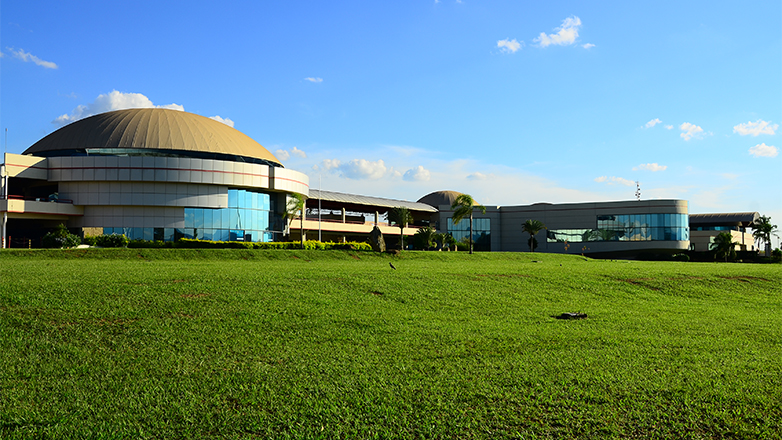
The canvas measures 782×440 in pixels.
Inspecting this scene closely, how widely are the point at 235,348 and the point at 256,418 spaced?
2.89m

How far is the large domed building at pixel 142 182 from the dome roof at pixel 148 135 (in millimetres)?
92

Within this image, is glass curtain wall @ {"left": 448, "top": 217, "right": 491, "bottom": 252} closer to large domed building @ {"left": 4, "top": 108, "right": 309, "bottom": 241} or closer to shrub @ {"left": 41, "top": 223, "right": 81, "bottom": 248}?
large domed building @ {"left": 4, "top": 108, "right": 309, "bottom": 241}

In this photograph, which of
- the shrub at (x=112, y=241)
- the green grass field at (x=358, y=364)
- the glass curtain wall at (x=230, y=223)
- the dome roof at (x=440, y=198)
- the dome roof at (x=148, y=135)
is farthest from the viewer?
the dome roof at (x=440, y=198)

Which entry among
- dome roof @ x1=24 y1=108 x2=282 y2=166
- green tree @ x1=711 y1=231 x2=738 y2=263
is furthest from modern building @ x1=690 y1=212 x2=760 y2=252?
dome roof @ x1=24 y1=108 x2=282 y2=166

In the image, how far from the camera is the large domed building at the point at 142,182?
1710 inches

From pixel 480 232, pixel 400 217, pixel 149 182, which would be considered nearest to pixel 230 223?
pixel 149 182

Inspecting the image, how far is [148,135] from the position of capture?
46875 millimetres

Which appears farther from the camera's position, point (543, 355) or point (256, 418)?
point (543, 355)

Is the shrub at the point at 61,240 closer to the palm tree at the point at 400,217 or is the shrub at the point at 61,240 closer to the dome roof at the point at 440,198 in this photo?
the palm tree at the point at 400,217

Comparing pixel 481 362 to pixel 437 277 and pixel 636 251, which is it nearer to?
pixel 437 277

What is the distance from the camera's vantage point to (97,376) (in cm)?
698

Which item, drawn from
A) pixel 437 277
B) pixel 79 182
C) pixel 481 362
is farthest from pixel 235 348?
pixel 79 182

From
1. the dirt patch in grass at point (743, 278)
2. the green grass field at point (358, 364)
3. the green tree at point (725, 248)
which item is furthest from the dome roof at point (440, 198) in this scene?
the green grass field at point (358, 364)

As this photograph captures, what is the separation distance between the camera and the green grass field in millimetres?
5746
